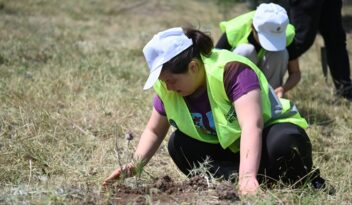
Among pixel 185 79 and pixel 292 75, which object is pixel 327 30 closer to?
pixel 292 75

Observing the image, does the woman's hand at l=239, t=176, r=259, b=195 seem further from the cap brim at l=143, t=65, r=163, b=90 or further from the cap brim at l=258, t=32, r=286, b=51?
the cap brim at l=258, t=32, r=286, b=51

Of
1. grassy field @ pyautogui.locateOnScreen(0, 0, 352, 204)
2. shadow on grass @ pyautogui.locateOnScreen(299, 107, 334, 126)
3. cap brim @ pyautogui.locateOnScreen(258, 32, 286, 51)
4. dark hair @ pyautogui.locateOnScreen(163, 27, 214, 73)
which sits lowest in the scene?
shadow on grass @ pyautogui.locateOnScreen(299, 107, 334, 126)

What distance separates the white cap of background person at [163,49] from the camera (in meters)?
2.09

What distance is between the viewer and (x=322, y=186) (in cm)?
237

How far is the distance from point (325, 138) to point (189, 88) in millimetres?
1531

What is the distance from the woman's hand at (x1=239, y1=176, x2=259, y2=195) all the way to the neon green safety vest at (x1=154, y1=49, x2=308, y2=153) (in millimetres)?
242

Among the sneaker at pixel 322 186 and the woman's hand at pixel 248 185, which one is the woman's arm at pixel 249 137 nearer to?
the woman's hand at pixel 248 185

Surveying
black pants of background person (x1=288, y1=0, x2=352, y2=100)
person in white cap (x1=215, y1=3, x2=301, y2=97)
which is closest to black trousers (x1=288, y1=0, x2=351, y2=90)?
black pants of background person (x1=288, y1=0, x2=352, y2=100)

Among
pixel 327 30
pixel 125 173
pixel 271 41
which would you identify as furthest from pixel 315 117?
pixel 125 173

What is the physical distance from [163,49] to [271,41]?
140cm

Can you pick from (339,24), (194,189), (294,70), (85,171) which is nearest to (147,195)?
(194,189)

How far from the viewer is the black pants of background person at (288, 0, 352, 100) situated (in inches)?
152

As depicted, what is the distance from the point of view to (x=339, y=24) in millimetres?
4242

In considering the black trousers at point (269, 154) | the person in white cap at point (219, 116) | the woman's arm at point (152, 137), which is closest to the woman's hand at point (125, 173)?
the person in white cap at point (219, 116)
